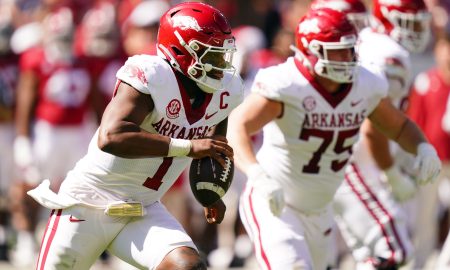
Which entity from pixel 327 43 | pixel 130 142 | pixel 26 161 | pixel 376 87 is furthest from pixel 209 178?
pixel 26 161

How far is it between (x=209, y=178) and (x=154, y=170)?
Answer: 0.31 metres

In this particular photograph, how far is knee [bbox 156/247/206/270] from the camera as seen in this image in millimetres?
5105

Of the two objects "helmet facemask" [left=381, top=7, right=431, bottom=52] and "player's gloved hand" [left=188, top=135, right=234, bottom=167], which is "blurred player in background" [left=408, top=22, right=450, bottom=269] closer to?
"helmet facemask" [left=381, top=7, right=431, bottom=52]

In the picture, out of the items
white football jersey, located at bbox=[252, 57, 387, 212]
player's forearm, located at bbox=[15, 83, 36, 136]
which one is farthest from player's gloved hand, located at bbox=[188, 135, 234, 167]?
player's forearm, located at bbox=[15, 83, 36, 136]

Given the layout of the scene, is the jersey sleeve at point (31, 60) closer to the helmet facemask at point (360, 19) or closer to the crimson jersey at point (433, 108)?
the crimson jersey at point (433, 108)

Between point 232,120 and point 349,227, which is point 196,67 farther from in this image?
point 349,227

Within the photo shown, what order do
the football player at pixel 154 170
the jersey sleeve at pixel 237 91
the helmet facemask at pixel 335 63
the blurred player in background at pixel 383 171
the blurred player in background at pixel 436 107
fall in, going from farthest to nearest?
the blurred player in background at pixel 436 107 < the blurred player in background at pixel 383 171 < the helmet facemask at pixel 335 63 < the jersey sleeve at pixel 237 91 < the football player at pixel 154 170

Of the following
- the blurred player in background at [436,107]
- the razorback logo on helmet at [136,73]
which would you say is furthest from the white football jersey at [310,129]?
the blurred player in background at [436,107]

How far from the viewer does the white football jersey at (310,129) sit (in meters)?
6.07

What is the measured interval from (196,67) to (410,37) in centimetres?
240

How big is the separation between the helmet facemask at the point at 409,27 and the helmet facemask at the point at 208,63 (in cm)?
220

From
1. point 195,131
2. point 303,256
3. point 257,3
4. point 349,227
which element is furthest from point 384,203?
point 257,3

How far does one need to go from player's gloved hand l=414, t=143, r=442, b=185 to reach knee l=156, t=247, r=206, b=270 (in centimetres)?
152

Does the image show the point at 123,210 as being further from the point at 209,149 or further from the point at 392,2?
the point at 392,2
